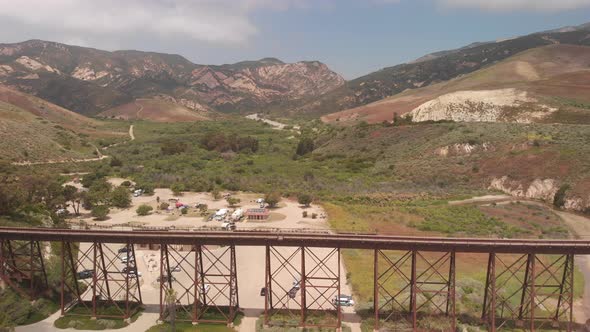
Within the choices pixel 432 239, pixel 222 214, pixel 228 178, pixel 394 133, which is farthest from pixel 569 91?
pixel 432 239

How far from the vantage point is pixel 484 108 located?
345 feet

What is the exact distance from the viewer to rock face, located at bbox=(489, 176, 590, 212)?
171ft

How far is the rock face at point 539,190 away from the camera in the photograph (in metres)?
52.0

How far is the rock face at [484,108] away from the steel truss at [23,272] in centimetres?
9642

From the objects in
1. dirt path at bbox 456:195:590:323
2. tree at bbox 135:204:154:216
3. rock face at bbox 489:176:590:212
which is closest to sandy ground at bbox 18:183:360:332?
tree at bbox 135:204:154:216

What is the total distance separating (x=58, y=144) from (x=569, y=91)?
12216 cm

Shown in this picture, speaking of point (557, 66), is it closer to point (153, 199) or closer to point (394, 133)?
point (394, 133)

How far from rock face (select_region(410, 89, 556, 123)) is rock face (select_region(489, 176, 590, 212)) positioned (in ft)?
128

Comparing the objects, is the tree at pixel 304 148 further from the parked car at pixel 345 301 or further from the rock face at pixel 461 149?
the parked car at pixel 345 301

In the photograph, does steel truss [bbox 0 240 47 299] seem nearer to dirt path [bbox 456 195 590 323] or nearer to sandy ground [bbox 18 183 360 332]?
sandy ground [bbox 18 183 360 332]

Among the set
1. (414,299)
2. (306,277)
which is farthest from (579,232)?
(306,277)

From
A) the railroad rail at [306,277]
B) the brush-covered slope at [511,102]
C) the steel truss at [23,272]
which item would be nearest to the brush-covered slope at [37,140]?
the steel truss at [23,272]

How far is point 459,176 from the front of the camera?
222 ft

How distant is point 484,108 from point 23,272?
10483 centimetres
